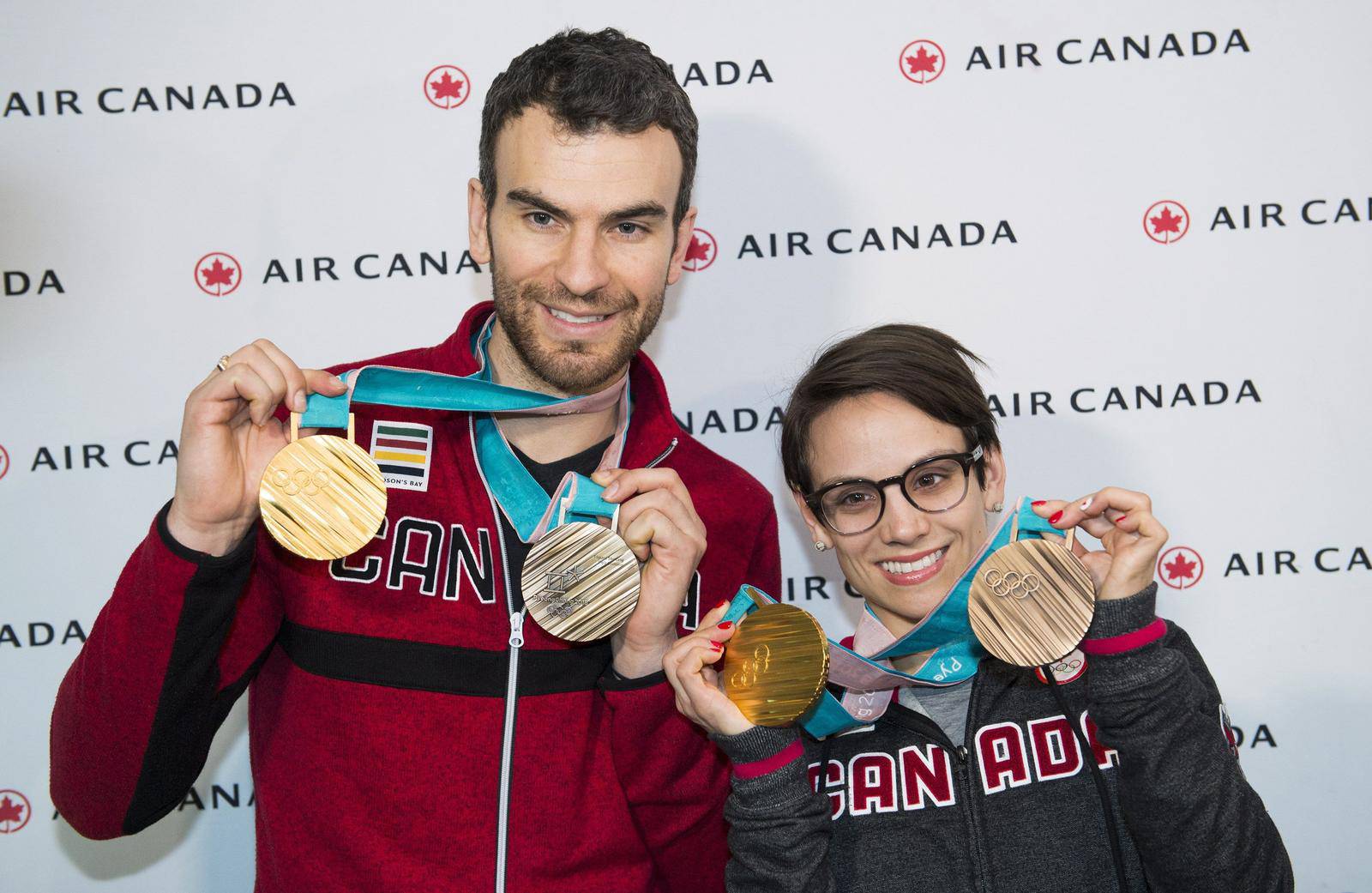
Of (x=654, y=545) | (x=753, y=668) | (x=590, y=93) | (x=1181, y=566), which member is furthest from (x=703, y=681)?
(x=1181, y=566)

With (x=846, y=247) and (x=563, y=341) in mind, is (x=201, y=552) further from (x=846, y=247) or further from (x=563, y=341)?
(x=846, y=247)

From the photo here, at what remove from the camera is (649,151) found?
6.03ft

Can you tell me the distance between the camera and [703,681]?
168 cm

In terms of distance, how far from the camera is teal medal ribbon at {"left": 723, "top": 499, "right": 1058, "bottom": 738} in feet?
5.82

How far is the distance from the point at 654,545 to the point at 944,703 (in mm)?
584

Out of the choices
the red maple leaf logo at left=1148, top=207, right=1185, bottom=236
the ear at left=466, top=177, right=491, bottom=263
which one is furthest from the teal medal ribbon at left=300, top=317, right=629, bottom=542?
the red maple leaf logo at left=1148, top=207, right=1185, bottom=236

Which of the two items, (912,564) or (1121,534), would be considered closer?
(1121,534)

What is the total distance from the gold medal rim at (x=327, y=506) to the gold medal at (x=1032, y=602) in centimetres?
90

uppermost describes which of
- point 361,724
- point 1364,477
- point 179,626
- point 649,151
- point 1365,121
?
point 1365,121

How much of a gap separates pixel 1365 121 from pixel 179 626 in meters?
2.57

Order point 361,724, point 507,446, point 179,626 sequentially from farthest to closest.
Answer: point 507,446
point 361,724
point 179,626

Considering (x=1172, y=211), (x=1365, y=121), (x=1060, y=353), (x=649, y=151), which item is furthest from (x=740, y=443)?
(x=1365, y=121)

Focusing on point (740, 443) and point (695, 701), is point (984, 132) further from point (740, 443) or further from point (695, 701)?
point (695, 701)

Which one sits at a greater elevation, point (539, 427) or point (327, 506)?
point (539, 427)
